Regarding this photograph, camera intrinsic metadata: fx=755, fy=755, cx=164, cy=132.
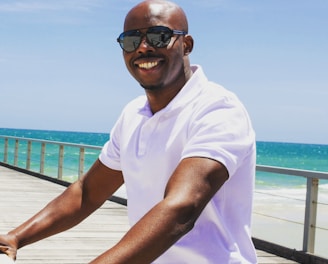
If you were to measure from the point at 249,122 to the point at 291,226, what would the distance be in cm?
1490

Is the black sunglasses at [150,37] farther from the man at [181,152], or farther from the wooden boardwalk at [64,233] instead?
the wooden boardwalk at [64,233]

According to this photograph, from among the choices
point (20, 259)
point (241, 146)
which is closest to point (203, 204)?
point (241, 146)

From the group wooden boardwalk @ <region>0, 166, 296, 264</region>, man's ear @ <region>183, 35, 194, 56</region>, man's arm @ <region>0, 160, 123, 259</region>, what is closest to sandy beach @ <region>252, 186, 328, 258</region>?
wooden boardwalk @ <region>0, 166, 296, 264</region>

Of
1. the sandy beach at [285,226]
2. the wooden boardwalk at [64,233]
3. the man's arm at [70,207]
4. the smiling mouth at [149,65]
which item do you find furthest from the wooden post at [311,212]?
the smiling mouth at [149,65]

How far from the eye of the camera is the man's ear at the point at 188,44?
1.56 metres

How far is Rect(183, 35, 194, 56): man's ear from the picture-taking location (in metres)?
1.56

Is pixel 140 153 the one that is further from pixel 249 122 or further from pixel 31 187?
pixel 31 187

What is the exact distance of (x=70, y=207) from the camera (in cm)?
178

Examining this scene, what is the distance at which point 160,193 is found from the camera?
1515 mm

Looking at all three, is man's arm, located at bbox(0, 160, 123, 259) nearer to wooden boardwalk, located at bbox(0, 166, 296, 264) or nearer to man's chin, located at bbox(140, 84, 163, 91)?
man's chin, located at bbox(140, 84, 163, 91)

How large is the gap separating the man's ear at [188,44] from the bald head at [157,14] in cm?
3

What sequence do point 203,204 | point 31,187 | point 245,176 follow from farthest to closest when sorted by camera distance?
point 31,187 < point 245,176 < point 203,204

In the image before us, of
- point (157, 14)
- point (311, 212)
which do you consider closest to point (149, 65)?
point (157, 14)

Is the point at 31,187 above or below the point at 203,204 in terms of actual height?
below
